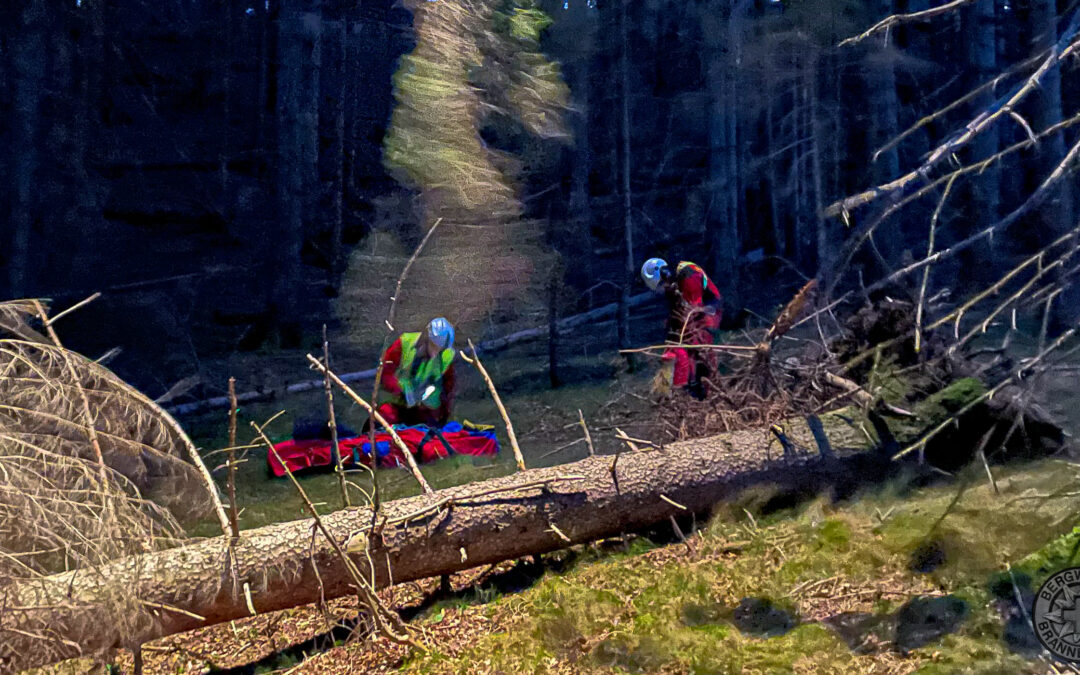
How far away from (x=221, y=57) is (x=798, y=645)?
430 inches

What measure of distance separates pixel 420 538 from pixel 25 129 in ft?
25.9

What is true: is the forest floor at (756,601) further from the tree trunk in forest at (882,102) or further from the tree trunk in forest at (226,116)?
the tree trunk in forest at (226,116)

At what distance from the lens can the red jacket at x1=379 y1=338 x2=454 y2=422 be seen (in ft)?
23.5

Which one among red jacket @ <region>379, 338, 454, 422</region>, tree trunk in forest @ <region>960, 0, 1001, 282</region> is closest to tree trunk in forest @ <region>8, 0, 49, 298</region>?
red jacket @ <region>379, 338, 454, 422</region>

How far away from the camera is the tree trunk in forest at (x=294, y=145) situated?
10102mm

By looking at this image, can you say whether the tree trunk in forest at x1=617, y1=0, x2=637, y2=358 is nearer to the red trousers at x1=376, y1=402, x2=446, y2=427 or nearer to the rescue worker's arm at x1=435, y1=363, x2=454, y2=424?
the rescue worker's arm at x1=435, y1=363, x2=454, y2=424

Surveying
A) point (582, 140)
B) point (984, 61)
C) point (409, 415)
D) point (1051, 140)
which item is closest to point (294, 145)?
point (582, 140)

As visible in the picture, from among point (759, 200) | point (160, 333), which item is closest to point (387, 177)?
point (160, 333)

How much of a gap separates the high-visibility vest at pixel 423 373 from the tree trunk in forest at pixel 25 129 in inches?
190

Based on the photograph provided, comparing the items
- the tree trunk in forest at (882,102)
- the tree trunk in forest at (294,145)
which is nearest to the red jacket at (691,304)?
the tree trunk in forest at (882,102)

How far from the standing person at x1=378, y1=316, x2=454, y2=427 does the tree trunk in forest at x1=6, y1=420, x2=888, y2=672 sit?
8.95 feet

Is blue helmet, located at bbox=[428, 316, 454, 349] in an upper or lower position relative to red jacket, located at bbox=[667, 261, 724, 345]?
lower

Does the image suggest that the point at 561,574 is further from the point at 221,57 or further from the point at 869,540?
the point at 221,57

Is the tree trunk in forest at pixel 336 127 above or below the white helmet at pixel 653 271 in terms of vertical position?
above
